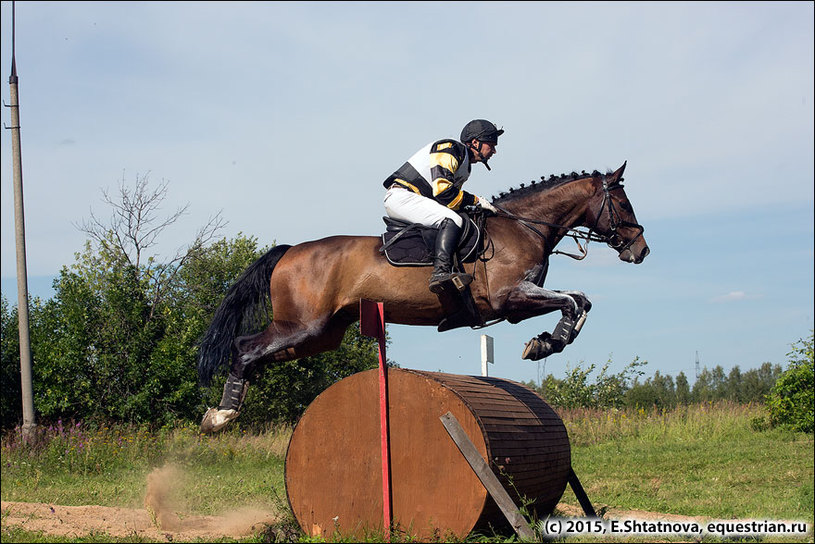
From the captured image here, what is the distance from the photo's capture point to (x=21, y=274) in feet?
40.3

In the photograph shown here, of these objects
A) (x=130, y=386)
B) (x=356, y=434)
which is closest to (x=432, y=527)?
(x=356, y=434)

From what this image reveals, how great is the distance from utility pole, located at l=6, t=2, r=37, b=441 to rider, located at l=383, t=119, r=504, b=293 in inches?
268

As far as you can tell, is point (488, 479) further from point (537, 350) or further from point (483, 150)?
point (483, 150)

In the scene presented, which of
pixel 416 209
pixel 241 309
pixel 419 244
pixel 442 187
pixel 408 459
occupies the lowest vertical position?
pixel 408 459

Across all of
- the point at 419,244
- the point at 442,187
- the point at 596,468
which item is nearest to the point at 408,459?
the point at 419,244

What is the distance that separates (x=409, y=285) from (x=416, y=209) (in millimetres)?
676

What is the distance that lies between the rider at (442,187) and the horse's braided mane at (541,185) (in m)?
0.35

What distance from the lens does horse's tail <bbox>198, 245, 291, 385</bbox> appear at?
719cm

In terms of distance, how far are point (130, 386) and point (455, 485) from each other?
14829mm

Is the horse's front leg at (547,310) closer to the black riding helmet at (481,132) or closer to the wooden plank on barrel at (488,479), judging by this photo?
the wooden plank on barrel at (488,479)

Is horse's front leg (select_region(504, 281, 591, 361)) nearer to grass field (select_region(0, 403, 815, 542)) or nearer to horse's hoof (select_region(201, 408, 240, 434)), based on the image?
grass field (select_region(0, 403, 815, 542))

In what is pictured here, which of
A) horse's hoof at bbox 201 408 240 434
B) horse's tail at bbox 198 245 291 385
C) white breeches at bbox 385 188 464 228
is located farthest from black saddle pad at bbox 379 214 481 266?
horse's hoof at bbox 201 408 240 434

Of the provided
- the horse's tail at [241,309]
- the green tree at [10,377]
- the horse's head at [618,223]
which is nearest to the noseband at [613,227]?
the horse's head at [618,223]

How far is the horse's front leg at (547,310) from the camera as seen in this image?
622 cm
